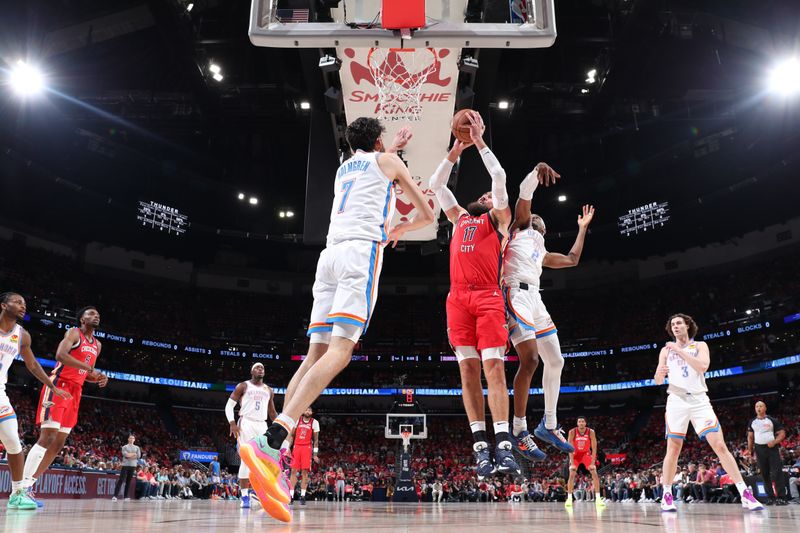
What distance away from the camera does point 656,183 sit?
27.7 metres

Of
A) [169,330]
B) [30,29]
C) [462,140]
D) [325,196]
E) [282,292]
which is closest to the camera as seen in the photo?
[462,140]

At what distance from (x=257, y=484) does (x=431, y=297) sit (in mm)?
32805

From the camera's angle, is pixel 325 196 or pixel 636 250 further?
pixel 636 250

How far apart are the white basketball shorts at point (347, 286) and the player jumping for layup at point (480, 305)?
52.9 inches

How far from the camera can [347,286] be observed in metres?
3.83

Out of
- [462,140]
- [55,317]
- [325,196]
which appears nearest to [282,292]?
[55,317]

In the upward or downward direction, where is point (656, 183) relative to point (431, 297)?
upward

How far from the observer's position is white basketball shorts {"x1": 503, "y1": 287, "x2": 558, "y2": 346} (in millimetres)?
5508

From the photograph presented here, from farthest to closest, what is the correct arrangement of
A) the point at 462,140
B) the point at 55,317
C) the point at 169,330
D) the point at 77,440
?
the point at 169,330
the point at 55,317
the point at 77,440
the point at 462,140

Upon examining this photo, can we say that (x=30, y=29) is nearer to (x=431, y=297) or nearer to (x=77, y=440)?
(x=77, y=440)

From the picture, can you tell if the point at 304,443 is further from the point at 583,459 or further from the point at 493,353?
the point at 493,353

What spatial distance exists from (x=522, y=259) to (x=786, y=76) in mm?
16505

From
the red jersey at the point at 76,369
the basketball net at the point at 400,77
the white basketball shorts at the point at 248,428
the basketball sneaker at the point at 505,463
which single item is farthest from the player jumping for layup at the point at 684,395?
the red jersey at the point at 76,369

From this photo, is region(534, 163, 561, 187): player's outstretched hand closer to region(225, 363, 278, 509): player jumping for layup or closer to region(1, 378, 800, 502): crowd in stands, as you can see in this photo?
region(225, 363, 278, 509): player jumping for layup
